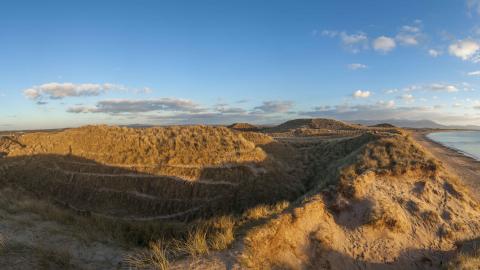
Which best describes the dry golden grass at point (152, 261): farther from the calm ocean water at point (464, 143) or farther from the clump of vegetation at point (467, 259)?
the calm ocean water at point (464, 143)

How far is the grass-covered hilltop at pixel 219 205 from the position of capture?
830 centimetres

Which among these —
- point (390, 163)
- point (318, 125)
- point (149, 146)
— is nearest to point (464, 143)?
point (318, 125)

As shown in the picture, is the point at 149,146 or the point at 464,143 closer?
the point at 149,146

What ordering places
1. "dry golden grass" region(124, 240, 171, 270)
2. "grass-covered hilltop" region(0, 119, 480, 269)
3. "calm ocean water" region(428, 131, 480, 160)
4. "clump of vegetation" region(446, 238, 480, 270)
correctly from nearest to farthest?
"dry golden grass" region(124, 240, 171, 270) < "clump of vegetation" region(446, 238, 480, 270) < "grass-covered hilltop" region(0, 119, 480, 269) < "calm ocean water" region(428, 131, 480, 160)

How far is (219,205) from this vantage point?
16.7 m

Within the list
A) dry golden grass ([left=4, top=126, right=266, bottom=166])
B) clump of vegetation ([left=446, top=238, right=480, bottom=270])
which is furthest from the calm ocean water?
clump of vegetation ([left=446, top=238, right=480, bottom=270])

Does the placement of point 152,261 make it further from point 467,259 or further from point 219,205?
point 219,205

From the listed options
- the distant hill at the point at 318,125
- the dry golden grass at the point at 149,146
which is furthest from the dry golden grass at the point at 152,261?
the distant hill at the point at 318,125

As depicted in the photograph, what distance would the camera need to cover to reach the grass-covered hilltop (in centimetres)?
830

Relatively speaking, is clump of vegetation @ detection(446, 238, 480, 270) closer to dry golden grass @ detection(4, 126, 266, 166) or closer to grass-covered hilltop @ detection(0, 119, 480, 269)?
grass-covered hilltop @ detection(0, 119, 480, 269)

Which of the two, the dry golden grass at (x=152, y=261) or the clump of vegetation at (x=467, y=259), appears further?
the clump of vegetation at (x=467, y=259)

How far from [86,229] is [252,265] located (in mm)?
6408

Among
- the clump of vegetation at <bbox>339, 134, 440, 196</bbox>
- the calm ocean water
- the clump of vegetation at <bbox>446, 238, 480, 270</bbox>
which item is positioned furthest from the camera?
the calm ocean water

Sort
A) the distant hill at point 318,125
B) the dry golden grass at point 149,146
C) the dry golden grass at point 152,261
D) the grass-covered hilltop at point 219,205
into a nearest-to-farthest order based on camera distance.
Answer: the dry golden grass at point 152,261
the grass-covered hilltop at point 219,205
the dry golden grass at point 149,146
the distant hill at point 318,125
